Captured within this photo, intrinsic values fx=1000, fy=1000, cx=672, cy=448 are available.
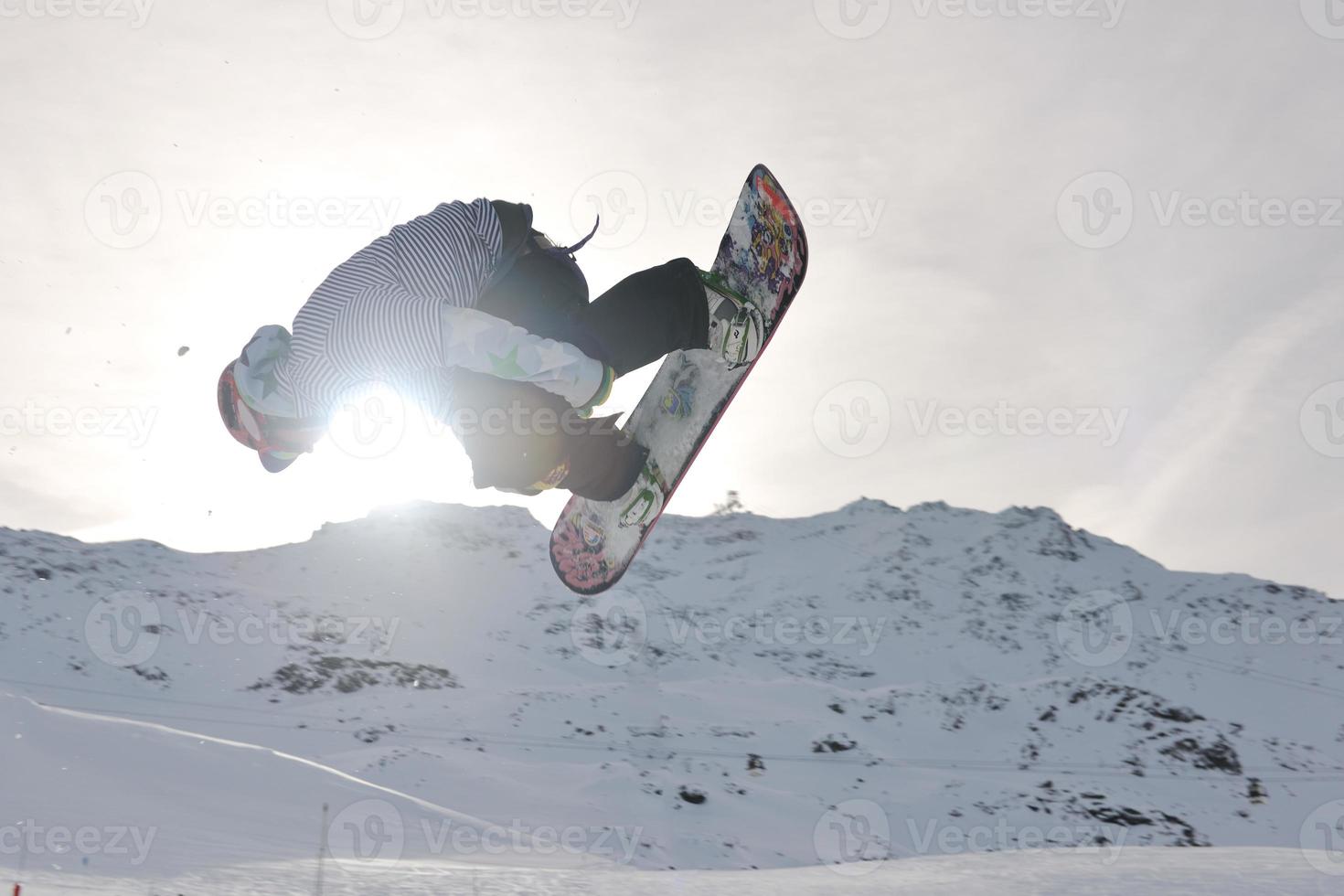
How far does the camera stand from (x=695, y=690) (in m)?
50.9

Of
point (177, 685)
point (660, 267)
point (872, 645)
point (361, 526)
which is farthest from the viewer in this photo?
point (361, 526)

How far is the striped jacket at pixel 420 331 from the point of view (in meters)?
3.67

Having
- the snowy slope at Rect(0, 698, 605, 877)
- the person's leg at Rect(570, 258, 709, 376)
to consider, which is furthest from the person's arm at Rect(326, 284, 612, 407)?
the snowy slope at Rect(0, 698, 605, 877)

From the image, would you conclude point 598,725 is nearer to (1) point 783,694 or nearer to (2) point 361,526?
(1) point 783,694

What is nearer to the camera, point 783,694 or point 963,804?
point 963,804

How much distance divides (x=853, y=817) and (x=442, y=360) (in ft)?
83.1

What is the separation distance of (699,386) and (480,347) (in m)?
1.95

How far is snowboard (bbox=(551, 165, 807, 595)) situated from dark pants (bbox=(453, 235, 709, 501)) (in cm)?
57

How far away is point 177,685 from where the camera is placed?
164ft

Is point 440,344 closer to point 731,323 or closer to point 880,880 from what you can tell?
point 731,323

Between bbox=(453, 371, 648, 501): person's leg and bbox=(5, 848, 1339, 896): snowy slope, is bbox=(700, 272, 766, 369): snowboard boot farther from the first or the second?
bbox=(5, 848, 1339, 896): snowy slope

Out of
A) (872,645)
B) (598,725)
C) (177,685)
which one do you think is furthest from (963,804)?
(872,645)

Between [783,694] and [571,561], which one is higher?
[783,694]

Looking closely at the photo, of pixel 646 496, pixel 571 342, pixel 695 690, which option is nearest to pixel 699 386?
pixel 646 496
